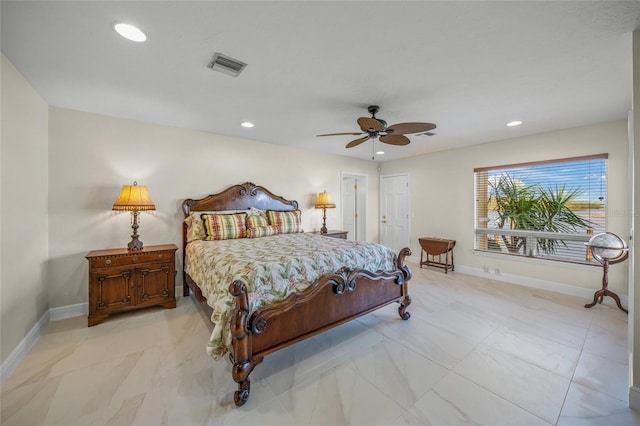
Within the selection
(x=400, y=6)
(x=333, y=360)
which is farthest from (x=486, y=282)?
(x=400, y=6)

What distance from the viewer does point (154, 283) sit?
3.03 m

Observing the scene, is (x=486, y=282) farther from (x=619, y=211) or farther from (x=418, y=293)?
(x=619, y=211)

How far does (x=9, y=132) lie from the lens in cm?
201

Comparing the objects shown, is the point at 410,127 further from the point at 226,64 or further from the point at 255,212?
the point at 255,212

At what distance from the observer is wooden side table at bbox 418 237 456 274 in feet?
15.5

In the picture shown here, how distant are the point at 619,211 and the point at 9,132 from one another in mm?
6521

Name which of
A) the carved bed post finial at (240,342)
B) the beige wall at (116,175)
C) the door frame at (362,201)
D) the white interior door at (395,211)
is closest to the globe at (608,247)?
the white interior door at (395,211)

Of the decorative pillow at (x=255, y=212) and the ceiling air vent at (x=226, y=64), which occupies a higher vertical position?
the ceiling air vent at (x=226, y=64)

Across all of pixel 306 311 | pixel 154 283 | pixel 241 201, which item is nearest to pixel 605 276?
pixel 306 311

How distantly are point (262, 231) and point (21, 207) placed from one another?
236 cm

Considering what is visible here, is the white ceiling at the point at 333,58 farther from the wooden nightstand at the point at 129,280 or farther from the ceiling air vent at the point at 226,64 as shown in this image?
the wooden nightstand at the point at 129,280

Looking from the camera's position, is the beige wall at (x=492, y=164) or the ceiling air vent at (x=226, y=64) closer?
the ceiling air vent at (x=226, y=64)

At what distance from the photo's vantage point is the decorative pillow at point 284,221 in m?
4.07

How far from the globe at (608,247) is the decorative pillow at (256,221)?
428cm
